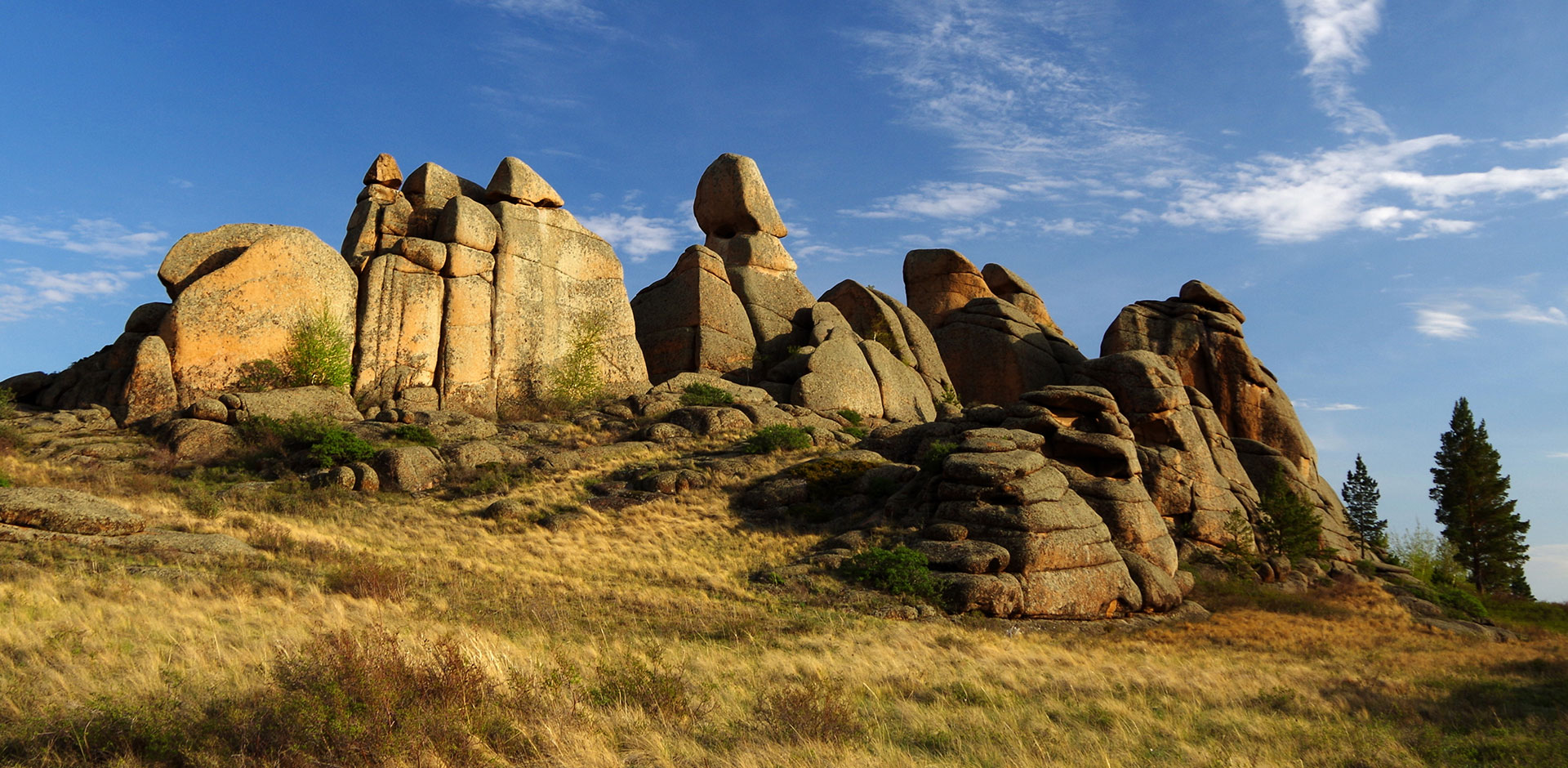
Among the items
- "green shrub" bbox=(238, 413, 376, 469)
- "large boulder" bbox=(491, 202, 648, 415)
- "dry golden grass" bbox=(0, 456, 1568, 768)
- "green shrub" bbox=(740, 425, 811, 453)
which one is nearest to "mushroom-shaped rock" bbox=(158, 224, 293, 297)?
"green shrub" bbox=(238, 413, 376, 469)

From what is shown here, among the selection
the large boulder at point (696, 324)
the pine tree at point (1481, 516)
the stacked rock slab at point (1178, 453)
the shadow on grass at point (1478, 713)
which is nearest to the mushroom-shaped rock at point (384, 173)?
the large boulder at point (696, 324)

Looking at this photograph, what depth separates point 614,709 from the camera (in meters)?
9.66

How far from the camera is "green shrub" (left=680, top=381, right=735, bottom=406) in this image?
37.3 metres

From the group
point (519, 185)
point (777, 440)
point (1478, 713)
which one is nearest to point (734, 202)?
point (519, 185)

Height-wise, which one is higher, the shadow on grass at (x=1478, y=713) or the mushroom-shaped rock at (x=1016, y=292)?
the mushroom-shaped rock at (x=1016, y=292)

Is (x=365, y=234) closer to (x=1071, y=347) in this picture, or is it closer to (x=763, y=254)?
(x=763, y=254)

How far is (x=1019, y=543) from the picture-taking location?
2202cm

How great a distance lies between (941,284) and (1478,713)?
144 ft

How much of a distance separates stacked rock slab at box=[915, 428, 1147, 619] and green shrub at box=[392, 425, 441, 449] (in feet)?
56.9

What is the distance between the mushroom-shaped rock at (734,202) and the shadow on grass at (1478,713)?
38163 mm

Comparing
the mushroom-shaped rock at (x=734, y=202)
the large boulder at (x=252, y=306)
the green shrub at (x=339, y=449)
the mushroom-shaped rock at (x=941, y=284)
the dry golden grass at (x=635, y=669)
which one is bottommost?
the dry golden grass at (x=635, y=669)

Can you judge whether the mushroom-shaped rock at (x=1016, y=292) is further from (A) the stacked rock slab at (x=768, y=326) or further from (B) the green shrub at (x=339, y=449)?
(B) the green shrub at (x=339, y=449)

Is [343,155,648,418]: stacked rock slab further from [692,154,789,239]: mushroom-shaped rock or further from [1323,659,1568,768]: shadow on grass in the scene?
[1323,659,1568,768]: shadow on grass

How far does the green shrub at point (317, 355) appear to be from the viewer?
106ft
